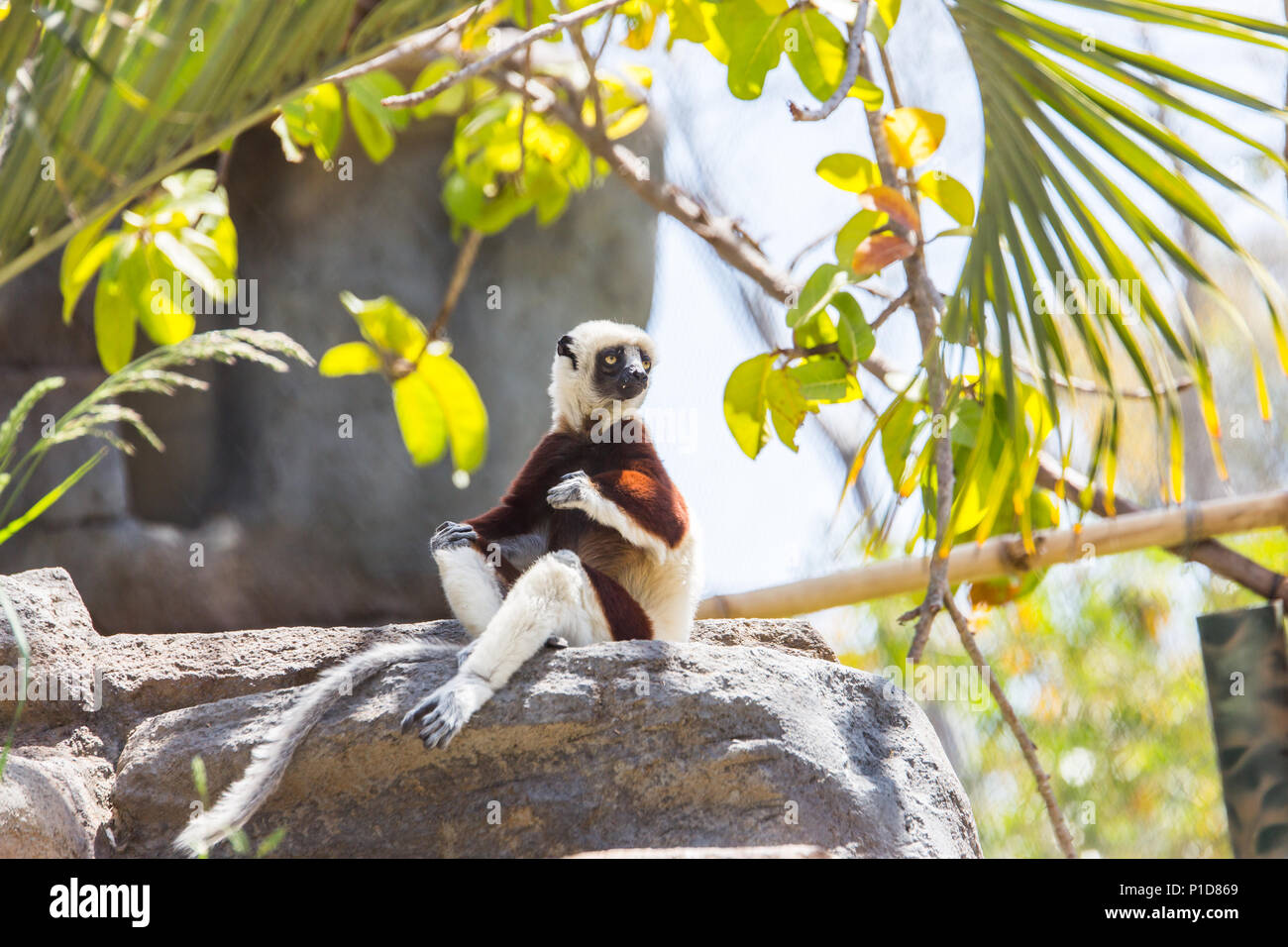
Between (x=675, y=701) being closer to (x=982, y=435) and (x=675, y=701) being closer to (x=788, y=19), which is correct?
(x=982, y=435)

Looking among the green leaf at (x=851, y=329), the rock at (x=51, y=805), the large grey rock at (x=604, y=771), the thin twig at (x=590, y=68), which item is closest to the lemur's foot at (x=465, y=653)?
the large grey rock at (x=604, y=771)

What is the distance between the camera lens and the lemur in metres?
3.39

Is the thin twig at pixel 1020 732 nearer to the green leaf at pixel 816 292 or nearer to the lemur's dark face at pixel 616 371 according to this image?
the green leaf at pixel 816 292

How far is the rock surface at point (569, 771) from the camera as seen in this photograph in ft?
10.5

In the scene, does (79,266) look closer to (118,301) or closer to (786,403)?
(118,301)

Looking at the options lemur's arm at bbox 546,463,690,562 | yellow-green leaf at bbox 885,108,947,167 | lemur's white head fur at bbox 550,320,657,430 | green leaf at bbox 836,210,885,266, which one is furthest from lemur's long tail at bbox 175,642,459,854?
yellow-green leaf at bbox 885,108,947,167

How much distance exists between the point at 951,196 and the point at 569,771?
8.89 feet

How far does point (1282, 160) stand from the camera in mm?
3496

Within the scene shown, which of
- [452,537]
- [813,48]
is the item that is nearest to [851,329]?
[813,48]

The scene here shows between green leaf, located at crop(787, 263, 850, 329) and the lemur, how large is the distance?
0.71m

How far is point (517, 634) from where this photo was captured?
351cm

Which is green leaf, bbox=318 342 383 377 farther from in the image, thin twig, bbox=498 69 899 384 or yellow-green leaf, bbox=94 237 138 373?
thin twig, bbox=498 69 899 384

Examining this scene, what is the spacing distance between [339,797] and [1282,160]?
11.6ft
